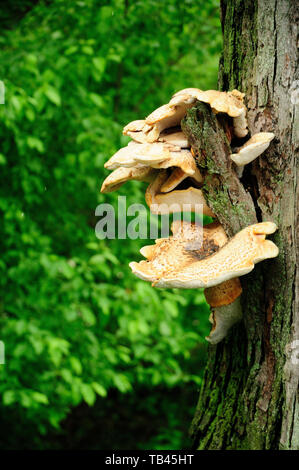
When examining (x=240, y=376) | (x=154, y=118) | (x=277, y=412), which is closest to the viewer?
(x=154, y=118)

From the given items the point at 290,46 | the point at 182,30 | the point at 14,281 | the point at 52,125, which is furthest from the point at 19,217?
the point at 290,46

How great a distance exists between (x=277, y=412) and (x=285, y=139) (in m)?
1.06

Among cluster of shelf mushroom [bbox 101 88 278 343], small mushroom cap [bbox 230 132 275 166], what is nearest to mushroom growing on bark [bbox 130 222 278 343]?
cluster of shelf mushroom [bbox 101 88 278 343]

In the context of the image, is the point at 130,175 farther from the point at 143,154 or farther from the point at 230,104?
the point at 230,104

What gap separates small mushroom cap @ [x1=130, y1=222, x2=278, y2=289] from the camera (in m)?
1.35

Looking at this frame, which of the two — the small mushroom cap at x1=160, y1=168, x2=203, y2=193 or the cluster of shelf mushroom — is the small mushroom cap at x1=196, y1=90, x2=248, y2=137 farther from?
the small mushroom cap at x1=160, y1=168, x2=203, y2=193

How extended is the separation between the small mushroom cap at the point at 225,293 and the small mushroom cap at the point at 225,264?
0.48ft

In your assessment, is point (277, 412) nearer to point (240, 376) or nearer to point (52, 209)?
point (240, 376)

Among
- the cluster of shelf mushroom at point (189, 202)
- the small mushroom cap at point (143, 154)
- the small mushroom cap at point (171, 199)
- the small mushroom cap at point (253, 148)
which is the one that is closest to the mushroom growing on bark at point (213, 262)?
the cluster of shelf mushroom at point (189, 202)

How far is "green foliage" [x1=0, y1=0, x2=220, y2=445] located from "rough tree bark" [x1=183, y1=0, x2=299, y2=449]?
1553 millimetres

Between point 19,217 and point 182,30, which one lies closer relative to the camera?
point 19,217

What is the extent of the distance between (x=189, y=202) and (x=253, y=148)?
1.09 feet

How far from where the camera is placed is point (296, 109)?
1.57 meters

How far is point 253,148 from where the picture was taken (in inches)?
56.8
